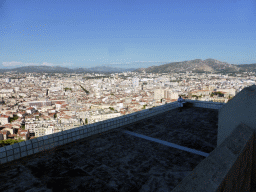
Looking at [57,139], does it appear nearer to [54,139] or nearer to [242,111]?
[54,139]

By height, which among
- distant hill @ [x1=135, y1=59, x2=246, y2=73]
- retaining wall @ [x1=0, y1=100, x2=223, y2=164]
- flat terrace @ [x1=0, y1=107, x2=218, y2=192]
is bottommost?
flat terrace @ [x1=0, y1=107, x2=218, y2=192]

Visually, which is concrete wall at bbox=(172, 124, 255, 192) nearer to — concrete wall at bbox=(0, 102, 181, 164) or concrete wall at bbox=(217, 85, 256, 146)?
concrete wall at bbox=(217, 85, 256, 146)

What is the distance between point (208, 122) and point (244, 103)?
10.4 ft

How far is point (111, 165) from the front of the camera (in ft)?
8.81

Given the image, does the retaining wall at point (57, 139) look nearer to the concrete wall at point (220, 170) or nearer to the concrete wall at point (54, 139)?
the concrete wall at point (54, 139)

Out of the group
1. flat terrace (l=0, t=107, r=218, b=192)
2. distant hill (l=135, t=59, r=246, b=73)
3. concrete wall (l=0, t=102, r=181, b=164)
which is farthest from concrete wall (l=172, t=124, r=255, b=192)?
distant hill (l=135, t=59, r=246, b=73)

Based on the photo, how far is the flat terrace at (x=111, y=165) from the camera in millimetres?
2174

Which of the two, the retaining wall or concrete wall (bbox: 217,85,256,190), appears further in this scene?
the retaining wall

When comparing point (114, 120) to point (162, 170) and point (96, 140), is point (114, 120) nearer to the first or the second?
point (96, 140)

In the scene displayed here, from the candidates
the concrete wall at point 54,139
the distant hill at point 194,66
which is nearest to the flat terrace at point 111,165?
the concrete wall at point 54,139

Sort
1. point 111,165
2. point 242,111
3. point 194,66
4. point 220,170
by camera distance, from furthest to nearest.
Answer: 1. point 194,66
2. point 111,165
3. point 242,111
4. point 220,170

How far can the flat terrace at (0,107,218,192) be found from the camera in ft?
7.13

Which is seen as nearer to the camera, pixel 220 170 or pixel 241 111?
pixel 220 170

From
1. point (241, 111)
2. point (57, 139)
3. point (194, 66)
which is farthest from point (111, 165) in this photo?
point (194, 66)
